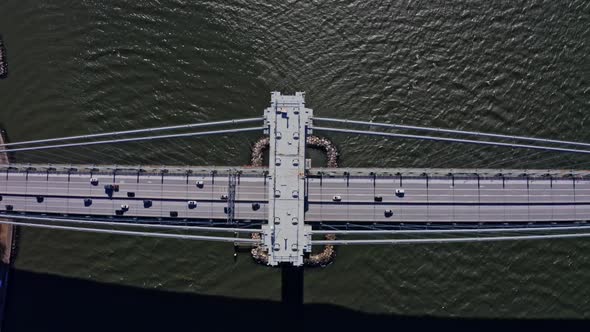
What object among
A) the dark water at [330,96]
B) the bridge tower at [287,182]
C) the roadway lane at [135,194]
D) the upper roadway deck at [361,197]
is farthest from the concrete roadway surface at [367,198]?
the dark water at [330,96]

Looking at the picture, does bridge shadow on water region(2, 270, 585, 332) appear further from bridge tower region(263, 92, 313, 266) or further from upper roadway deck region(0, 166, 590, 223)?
upper roadway deck region(0, 166, 590, 223)

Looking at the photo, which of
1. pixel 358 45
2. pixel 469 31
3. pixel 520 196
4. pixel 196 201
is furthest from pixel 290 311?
pixel 469 31

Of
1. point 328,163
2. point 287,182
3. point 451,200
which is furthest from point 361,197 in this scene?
point 451,200

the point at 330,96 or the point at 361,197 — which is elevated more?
the point at 330,96

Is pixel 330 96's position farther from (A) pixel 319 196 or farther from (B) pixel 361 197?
(B) pixel 361 197

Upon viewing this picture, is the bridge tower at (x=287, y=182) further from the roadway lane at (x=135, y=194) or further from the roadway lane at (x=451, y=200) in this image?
the roadway lane at (x=451, y=200)

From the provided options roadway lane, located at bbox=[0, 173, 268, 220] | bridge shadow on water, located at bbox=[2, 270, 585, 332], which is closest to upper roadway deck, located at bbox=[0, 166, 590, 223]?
roadway lane, located at bbox=[0, 173, 268, 220]

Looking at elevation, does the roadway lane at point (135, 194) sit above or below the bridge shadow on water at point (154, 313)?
above
